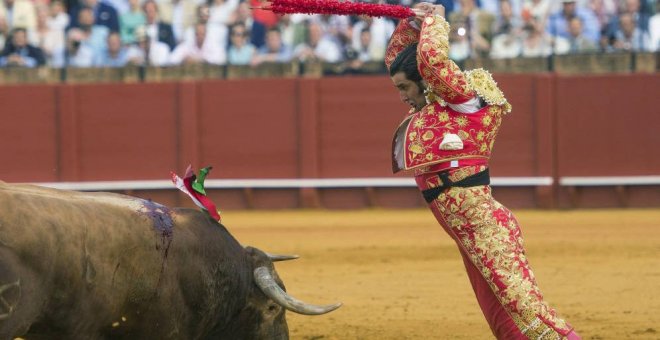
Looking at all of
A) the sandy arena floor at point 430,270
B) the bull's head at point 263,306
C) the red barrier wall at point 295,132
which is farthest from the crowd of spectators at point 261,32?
the bull's head at point 263,306

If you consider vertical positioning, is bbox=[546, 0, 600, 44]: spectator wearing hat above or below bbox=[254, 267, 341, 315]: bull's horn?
above

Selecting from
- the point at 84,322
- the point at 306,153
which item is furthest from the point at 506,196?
the point at 84,322

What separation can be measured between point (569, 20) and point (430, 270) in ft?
14.1

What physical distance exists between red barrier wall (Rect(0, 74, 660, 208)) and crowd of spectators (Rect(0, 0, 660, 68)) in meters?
0.30

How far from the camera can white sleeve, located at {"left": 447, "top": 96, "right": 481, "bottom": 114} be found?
164 inches

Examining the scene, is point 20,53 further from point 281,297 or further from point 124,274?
point 124,274

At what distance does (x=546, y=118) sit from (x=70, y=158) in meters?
5.04

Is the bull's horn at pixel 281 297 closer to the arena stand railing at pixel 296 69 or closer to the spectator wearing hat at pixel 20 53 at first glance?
the arena stand railing at pixel 296 69

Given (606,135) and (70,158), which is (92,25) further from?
(606,135)

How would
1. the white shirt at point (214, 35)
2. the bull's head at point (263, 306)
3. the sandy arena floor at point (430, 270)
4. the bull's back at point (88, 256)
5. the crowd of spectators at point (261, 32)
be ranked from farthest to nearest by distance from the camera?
the white shirt at point (214, 35) → the crowd of spectators at point (261, 32) → the sandy arena floor at point (430, 270) → the bull's head at point (263, 306) → the bull's back at point (88, 256)

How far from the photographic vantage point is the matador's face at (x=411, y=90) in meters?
4.27

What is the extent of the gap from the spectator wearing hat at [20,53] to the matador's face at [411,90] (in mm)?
8942

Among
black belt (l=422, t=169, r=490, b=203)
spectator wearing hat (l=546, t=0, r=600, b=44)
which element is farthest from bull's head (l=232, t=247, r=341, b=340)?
spectator wearing hat (l=546, t=0, r=600, b=44)

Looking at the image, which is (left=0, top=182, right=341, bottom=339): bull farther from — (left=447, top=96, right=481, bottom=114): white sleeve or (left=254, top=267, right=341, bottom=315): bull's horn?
(left=447, top=96, right=481, bottom=114): white sleeve
